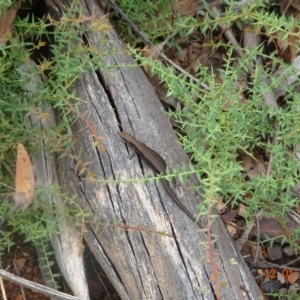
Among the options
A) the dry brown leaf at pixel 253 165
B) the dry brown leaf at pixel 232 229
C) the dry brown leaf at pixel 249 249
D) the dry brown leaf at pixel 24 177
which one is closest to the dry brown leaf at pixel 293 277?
the dry brown leaf at pixel 249 249

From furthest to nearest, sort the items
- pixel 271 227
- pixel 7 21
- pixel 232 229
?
pixel 232 229 → pixel 271 227 → pixel 7 21

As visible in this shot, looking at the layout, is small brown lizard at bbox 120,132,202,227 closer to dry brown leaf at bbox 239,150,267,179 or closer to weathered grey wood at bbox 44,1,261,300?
weathered grey wood at bbox 44,1,261,300

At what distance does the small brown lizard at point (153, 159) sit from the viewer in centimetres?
284

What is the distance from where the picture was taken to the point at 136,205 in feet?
9.23

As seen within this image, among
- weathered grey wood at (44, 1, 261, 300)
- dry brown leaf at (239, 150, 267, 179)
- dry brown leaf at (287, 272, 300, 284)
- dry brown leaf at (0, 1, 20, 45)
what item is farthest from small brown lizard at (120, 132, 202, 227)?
dry brown leaf at (287, 272, 300, 284)

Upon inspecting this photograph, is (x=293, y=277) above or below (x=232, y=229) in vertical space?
below

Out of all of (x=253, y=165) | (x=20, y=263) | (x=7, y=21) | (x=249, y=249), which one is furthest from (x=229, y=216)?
(x=7, y=21)

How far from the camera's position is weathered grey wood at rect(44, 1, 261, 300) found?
2.73m

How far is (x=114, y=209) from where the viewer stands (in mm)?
2832

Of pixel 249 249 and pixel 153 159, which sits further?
pixel 249 249

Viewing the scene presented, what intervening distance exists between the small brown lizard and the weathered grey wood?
0.11 ft

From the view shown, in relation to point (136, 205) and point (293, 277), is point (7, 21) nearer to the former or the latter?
point (136, 205)

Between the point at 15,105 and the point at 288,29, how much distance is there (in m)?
1.58

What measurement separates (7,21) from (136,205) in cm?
127
